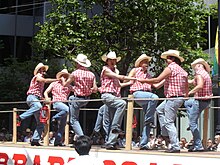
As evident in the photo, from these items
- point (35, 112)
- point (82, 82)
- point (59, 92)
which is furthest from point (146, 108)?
point (35, 112)

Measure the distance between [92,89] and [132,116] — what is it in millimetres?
1530

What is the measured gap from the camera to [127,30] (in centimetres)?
1997

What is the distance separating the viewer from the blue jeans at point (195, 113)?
32.2ft

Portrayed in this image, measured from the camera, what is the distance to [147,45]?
19.9 meters

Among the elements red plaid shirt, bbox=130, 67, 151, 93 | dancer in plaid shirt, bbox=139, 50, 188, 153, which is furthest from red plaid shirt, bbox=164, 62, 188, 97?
red plaid shirt, bbox=130, 67, 151, 93

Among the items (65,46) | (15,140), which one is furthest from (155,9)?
(15,140)

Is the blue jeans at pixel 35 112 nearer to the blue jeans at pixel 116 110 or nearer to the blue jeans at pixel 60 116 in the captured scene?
the blue jeans at pixel 60 116

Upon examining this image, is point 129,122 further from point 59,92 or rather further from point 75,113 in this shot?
point 59,92

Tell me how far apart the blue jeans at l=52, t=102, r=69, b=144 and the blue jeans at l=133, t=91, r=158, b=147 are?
6.10ft

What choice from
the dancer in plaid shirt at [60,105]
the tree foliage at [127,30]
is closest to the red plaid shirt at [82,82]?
the dancer in plaid shirt at [60,105]

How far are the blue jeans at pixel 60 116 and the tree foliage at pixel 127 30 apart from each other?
7880 mm

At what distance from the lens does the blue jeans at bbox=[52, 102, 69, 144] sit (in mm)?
11609

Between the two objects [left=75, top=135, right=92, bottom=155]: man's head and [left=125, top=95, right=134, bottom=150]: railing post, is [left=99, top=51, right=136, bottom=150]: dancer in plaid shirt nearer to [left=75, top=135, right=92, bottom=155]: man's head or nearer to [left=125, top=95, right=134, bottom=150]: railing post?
[left=125, top=95, right=134, bottom=150]: railing post

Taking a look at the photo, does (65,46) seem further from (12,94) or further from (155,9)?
(12,94)
